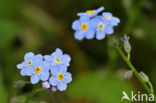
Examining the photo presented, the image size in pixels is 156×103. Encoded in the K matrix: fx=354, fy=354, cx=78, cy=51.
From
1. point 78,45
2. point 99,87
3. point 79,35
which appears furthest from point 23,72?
point 78,45

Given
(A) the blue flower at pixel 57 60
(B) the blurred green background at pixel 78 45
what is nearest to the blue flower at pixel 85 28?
(A) the blue flower at pixel 57 60

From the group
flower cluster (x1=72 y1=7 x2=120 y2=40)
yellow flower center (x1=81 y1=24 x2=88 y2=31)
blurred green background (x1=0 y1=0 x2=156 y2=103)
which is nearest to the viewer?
flower cluster (x1=72 y1=7 x2=120 y2=40)

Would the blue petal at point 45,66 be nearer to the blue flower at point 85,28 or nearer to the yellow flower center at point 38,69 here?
the yellow flower center at point 38,69

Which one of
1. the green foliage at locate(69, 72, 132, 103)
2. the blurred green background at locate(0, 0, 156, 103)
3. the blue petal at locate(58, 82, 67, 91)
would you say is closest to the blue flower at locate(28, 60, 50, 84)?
the blue petal at locate(58, 82, 67, 91)

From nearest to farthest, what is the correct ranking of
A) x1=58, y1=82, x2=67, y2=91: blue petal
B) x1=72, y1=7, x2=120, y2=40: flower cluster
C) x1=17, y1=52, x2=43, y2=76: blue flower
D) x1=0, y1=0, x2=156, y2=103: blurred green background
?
x1=58, y1=82, x2=67, y2=91: blue petal, x1=17, y1=52, x2=43, y2=76: blue flower, x1=72, y1=7, x2=120, y2=40: flower cluster, x1=0, y1=0, x2=156, y2=103: blurred green background

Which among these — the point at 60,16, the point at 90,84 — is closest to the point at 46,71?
the point at 90,84

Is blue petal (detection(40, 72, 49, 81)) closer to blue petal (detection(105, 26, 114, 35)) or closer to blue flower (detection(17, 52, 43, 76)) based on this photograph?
blue flower (detection(17, 52, 43, 76))
